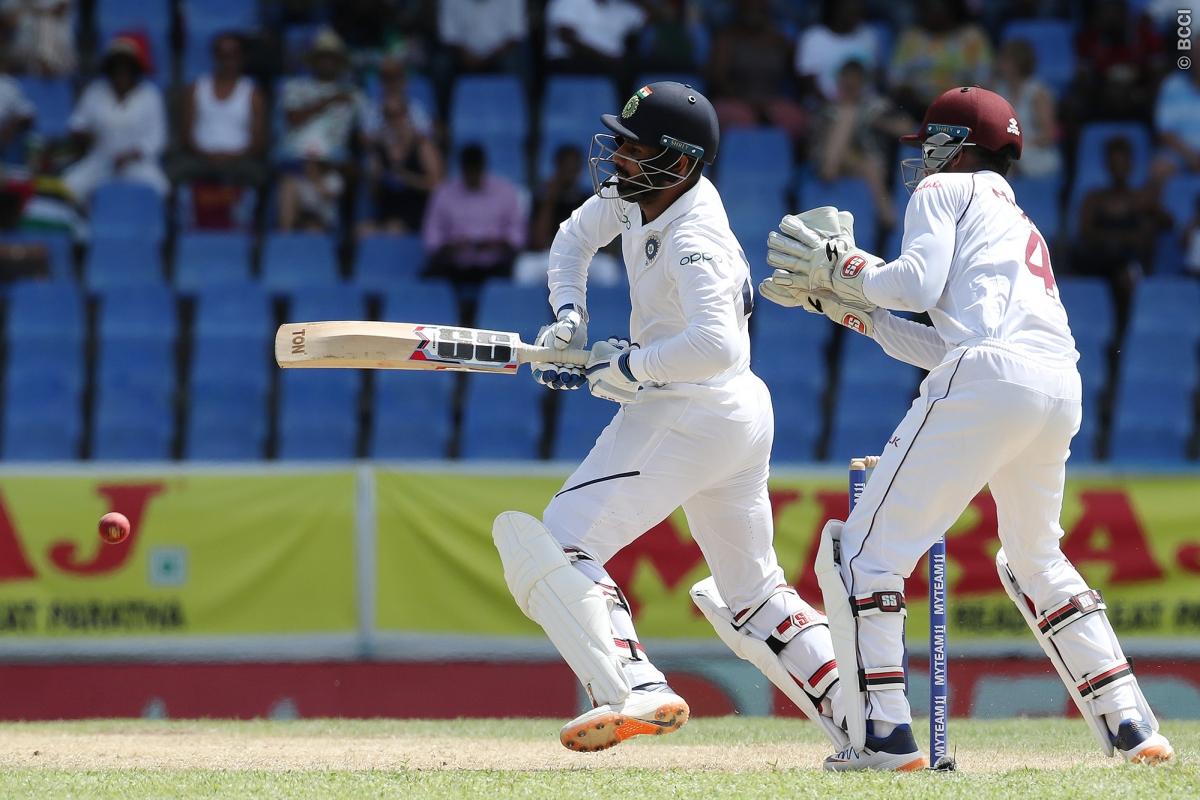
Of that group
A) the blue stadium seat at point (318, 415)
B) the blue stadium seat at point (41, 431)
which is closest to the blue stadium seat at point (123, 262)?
the blue stadium seat at point (41, 431)

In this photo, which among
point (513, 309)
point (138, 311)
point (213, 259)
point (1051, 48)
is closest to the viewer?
point (513, 309)

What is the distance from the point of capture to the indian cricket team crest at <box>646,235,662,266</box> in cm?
548

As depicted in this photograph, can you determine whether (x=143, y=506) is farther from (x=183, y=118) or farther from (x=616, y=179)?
(x=183, y=118)

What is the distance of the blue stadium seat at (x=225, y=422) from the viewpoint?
1051cm

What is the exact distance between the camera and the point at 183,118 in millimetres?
12383

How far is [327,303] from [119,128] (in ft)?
8.42

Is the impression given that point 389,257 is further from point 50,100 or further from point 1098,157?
point 1098,157

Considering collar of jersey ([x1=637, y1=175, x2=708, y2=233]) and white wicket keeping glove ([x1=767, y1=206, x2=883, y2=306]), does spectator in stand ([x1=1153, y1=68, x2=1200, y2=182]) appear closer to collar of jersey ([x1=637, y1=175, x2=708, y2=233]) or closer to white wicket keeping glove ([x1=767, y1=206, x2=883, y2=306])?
white wicket keeping glove ([x1=767, y1=206, x2=883, y2=306])

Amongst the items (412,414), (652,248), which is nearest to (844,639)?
(652,248)

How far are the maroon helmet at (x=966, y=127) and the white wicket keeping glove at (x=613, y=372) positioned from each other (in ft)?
3.85

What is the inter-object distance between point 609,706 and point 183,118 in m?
8.48

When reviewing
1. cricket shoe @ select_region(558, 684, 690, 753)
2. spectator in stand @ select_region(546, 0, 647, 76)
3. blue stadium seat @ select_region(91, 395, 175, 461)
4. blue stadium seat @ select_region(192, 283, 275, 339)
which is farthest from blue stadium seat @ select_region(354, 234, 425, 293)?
cricket shoe @ select_region(558, 684, 690, 753)

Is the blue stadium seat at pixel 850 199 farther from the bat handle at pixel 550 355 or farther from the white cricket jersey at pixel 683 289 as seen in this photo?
the bat handle at pixel 550 355

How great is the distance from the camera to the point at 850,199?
11.6 metres
